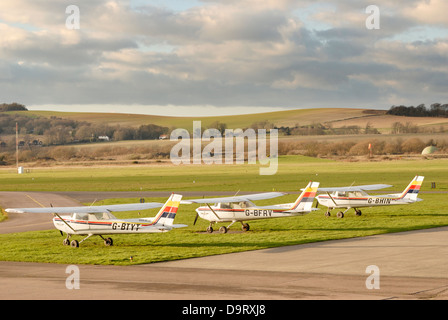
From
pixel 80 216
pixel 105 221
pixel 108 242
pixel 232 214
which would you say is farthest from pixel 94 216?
pixel 232 214

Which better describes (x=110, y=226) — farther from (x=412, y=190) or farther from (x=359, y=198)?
(x=412, y=190)

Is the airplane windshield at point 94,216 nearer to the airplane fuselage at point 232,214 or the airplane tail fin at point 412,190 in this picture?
the airplane fuselage at point 232,214

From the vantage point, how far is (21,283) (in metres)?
27.9

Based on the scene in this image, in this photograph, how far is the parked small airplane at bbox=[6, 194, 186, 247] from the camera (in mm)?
36844

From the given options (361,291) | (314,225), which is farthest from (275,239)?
(361,291)

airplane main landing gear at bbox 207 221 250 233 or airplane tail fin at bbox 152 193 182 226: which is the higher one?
airplane tail fin at bbox 152 193 182 226

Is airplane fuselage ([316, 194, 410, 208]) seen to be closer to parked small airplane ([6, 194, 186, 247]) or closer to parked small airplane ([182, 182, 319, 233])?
parked small airplane ([182, 182, 319, 233])

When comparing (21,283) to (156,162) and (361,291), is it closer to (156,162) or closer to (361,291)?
(361,291)

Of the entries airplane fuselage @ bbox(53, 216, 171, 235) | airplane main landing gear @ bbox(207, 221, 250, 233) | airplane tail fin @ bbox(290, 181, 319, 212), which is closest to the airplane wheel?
airplane fuselage @ bbox(53, 216, 171, 235)

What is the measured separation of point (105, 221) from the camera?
37938mm

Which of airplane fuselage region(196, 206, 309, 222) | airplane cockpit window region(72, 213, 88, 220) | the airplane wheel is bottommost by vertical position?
the airplane wheel

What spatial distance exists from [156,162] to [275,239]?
148 meters

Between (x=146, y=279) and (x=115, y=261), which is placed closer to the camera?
(x=146, y=279)
